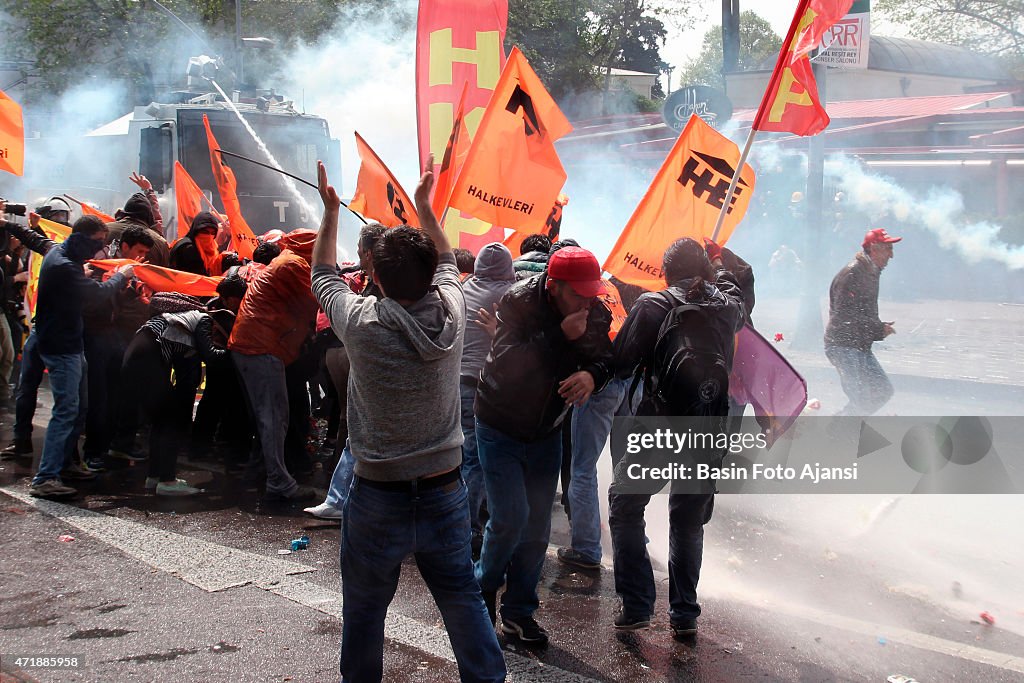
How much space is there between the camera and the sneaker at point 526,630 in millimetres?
4297

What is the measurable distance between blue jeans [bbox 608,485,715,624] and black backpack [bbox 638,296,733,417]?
408mm

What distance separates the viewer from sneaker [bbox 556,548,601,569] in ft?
17.5

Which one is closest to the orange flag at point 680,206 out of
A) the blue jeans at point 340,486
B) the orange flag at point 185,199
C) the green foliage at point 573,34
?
the blue jeans at point 340,486

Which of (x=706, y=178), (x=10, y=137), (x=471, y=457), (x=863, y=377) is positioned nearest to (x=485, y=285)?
(x=471, y=457)

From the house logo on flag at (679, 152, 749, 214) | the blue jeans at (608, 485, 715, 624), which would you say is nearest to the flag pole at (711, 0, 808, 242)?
the house logo on flag at (679, 152, 749, 214)

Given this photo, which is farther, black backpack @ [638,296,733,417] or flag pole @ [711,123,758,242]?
flag pole @ [711,123,758,242]

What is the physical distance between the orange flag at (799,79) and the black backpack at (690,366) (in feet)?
6.08

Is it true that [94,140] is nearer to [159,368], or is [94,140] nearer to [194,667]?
[159,368]

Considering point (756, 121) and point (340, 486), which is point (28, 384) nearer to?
point (340, 486)

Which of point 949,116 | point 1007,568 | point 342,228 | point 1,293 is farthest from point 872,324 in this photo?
point 949,116

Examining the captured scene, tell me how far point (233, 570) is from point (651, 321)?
2.42 m

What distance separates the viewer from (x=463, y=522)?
3.33 m

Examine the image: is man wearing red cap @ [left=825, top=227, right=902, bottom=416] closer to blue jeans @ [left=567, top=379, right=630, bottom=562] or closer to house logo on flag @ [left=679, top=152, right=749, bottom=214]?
house logo on flag @ [left=679, top=152, right=749, bottom=214]

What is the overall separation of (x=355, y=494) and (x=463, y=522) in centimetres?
36
